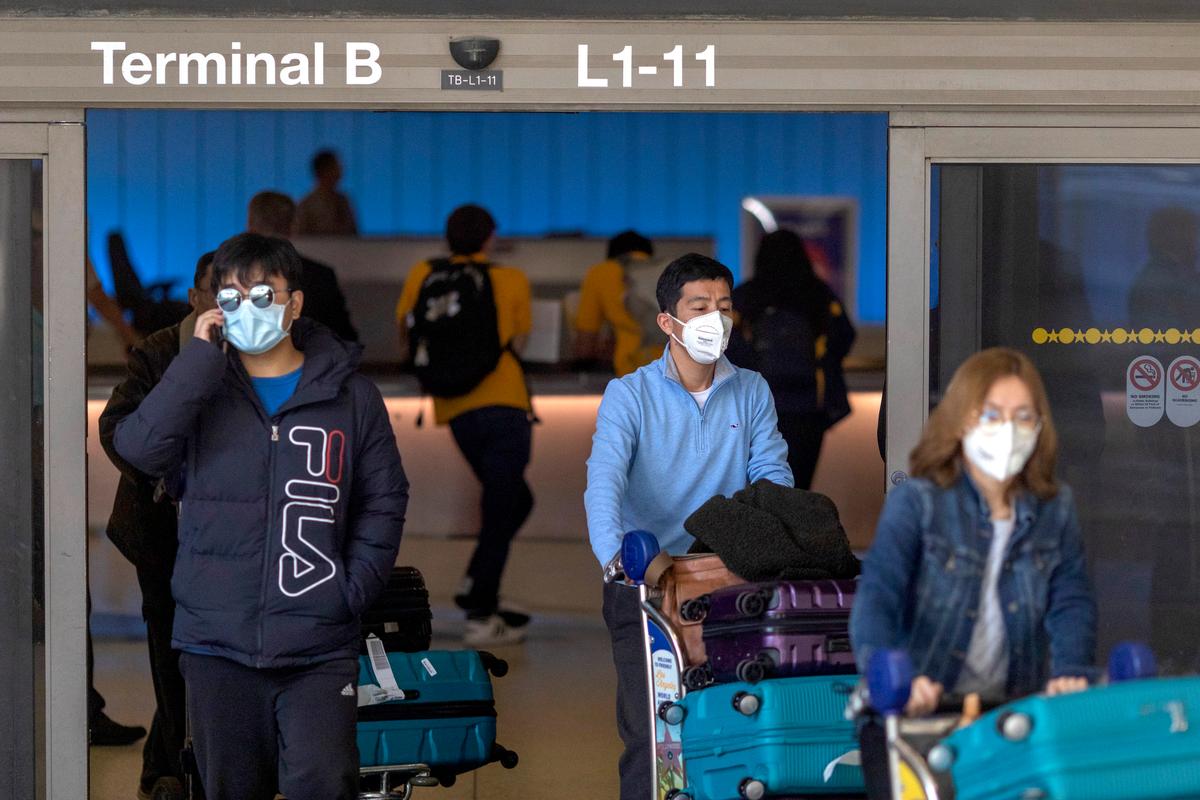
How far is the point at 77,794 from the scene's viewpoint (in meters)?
4.95

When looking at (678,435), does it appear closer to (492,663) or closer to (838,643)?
(838,643)

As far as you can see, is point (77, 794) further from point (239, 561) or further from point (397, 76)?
point (397, 76)

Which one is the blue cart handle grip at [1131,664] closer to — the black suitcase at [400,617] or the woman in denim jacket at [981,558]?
the woman in denim jacket at [981,558]

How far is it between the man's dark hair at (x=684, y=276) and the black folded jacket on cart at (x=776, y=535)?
0.65 m

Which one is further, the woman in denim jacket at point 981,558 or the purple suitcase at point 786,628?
the purple suitcase at point 786,628

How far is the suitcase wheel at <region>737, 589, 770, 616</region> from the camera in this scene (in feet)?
12.3

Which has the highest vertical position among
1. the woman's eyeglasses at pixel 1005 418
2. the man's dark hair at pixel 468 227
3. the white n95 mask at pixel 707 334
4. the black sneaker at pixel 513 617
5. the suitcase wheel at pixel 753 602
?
the man's dark hair at pixel 468 227

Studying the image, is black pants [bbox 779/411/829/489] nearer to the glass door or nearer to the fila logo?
the glass door

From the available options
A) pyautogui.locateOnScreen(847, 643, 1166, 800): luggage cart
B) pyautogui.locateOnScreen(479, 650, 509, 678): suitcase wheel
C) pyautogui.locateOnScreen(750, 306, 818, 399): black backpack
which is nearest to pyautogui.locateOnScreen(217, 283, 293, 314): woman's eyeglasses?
pyautogui.locateOnScreen(479, 650, 509, 678): suitcase wheel

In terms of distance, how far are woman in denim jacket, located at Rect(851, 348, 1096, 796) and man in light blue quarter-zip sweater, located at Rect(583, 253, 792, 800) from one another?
47.3 inches

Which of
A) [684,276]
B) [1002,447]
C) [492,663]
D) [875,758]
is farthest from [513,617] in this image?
[1002,447]

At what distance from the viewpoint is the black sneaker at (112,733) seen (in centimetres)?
619

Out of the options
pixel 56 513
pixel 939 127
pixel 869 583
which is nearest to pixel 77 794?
pixel 56 513

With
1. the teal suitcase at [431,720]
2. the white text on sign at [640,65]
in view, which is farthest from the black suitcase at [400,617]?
the white text on sign at [640,65]
